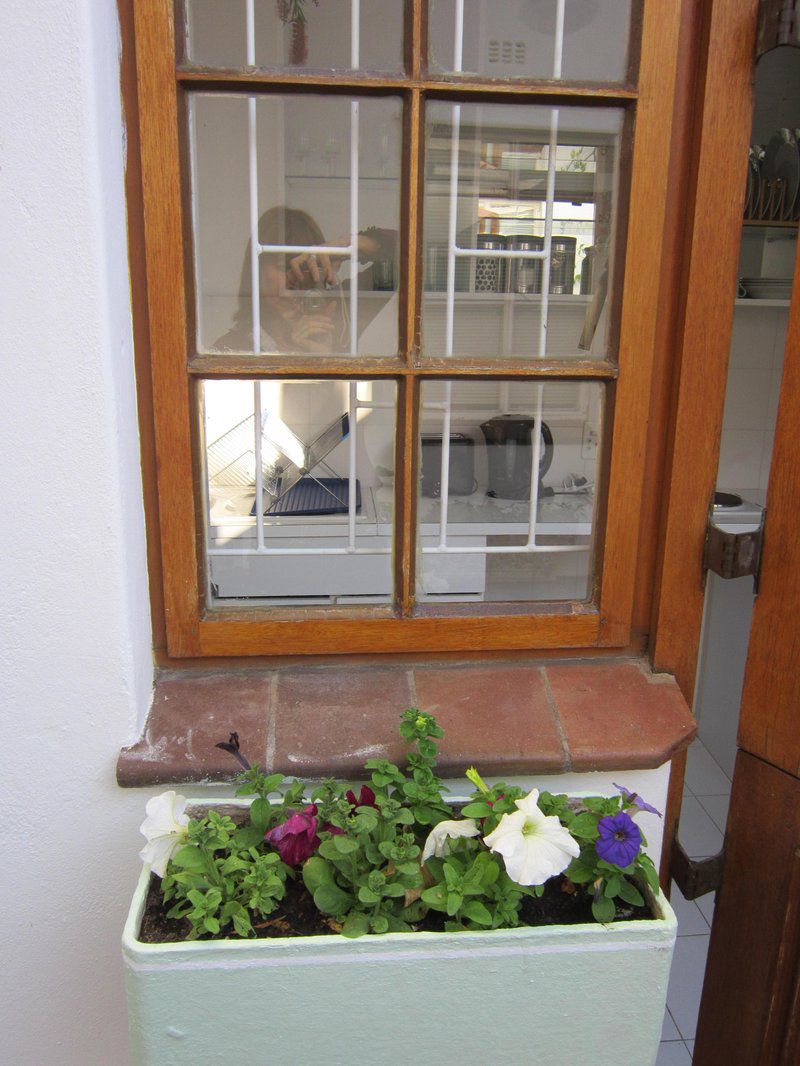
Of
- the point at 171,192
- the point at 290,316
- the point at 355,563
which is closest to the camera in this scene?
the point at 171,192

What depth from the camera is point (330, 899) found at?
0.98m

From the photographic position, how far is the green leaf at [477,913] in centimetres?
96

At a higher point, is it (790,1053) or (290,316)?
(290,316)

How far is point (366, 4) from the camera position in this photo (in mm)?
1104

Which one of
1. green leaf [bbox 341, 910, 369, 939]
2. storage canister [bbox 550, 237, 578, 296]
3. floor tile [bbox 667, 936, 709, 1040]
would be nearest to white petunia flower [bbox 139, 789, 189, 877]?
green leaf [bbox 341, 910, 369, 939]

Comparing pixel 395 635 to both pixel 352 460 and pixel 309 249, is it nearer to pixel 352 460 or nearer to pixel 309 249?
pixel 352 460

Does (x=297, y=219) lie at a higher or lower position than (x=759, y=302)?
higher

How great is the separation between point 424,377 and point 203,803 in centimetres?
60

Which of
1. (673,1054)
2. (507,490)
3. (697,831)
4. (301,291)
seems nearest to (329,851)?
(507,490)

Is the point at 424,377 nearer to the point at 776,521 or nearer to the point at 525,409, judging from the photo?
the point at 525,409

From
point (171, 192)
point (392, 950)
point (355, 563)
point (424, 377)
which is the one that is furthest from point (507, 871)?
point (171, 192)

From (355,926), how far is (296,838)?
118mm

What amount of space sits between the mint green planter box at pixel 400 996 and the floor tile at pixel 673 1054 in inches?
38.0

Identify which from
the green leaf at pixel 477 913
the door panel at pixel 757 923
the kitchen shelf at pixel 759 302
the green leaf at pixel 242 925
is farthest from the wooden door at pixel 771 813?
the kitchen shelf at pixel 759 302
